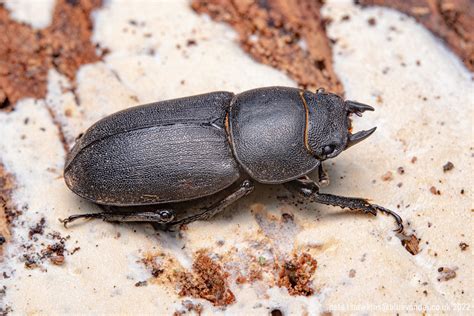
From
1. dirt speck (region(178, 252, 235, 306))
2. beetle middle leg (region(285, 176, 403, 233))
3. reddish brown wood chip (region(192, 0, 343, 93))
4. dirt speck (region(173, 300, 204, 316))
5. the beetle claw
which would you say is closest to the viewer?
dirt speck (region(173, 300, 204, 316))

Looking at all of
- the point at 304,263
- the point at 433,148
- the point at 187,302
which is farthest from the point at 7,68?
the point at 433,148

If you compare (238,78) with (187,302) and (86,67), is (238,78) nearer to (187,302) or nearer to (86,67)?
(86,67)

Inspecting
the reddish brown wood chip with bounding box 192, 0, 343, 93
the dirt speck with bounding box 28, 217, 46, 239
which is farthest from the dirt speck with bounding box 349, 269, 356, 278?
the dirt speck with bounding box 28, 217, 46, 239

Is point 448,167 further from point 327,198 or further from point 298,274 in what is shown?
point 298,274

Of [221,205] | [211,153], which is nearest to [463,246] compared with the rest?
[221,205]

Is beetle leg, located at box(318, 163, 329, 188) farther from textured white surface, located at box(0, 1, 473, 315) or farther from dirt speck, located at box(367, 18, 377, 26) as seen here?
dirt speck, located at box(367, 18, 377, 26)

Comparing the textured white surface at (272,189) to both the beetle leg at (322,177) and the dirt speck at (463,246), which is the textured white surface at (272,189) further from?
the beetle leg at (322,177)
